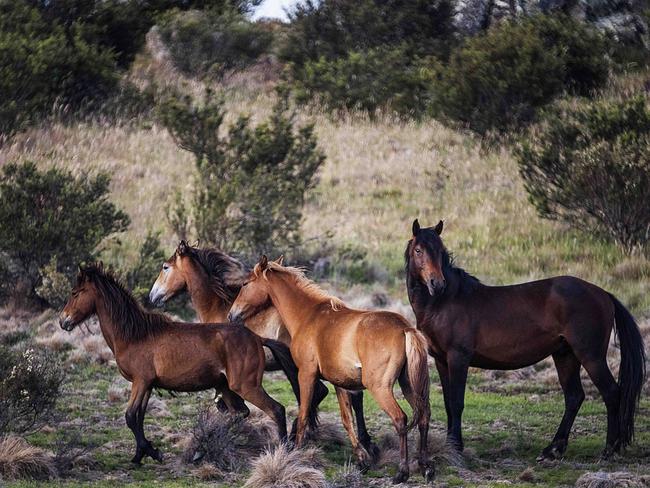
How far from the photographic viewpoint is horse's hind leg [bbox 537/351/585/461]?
8.97m

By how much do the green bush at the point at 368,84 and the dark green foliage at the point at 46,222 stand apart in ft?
41.4

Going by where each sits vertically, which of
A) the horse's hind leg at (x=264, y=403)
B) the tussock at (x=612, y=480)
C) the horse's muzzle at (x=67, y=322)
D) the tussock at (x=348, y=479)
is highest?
the horse's muzzle at (x=67, y=322)

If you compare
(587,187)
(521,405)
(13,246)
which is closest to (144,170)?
(13,246)

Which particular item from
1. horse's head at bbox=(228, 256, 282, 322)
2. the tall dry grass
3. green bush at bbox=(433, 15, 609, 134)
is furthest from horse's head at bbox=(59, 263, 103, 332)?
green bush at bbox=(433, 15, 609, 134)

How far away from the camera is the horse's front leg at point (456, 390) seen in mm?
8891

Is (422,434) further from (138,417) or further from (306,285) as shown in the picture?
(138,417)

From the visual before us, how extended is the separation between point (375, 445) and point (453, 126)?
60.7 ft

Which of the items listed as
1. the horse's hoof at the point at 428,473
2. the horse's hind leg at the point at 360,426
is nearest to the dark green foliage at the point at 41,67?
the horse's hind leg at the point at 360,426

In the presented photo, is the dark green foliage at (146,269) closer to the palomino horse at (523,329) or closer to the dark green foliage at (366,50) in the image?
the palomino horse at (523,329)

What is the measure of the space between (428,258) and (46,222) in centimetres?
933

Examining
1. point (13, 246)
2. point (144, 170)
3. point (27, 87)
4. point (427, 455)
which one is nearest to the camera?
point (427, 455)

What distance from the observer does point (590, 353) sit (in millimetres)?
9094

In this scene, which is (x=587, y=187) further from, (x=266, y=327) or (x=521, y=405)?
(x=266, y=327)

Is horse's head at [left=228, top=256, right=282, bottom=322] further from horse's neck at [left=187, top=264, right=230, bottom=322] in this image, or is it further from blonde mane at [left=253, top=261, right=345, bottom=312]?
horse's neck at [left=187, top=264, right=230, bottom=322]
